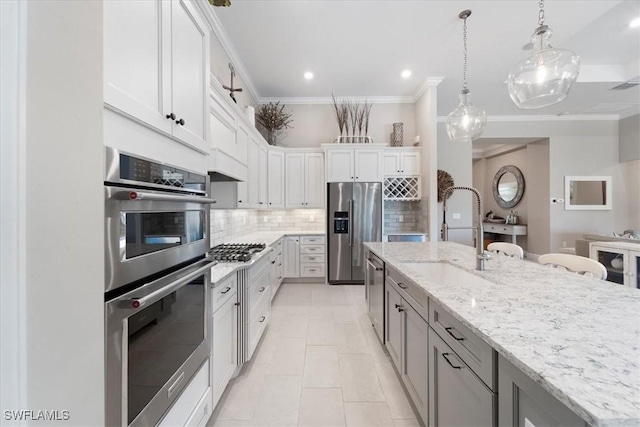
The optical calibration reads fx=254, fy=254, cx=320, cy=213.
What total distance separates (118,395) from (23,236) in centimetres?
68

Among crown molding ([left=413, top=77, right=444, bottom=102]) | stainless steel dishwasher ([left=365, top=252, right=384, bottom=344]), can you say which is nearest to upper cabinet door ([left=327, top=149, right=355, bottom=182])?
crown molding ([left=413, top=77, right=444, bottom=102])

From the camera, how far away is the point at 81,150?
0.55m

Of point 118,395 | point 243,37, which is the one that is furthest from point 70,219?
point 243,37

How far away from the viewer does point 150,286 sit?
93 cm

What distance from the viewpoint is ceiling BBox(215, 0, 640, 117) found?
104 inches

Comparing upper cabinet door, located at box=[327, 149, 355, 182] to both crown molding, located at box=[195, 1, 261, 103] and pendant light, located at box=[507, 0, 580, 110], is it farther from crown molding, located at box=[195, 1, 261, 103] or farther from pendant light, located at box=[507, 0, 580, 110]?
pendant light, located at box=[507, 0, 580, 110]

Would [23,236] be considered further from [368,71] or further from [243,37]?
[368,71]

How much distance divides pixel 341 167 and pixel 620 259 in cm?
444

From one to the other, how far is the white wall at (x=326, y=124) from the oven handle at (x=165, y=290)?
3.99 metres

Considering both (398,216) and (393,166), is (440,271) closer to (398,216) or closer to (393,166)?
(393,166)

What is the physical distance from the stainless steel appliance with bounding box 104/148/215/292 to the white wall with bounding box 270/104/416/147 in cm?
384

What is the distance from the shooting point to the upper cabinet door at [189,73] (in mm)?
1196

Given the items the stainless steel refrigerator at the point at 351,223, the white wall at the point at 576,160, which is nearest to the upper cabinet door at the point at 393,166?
the stainless steel refrigerator at the point at 351,223

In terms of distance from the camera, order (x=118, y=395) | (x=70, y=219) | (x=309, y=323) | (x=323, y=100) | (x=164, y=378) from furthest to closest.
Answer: (x=323, y=100) < (x=309, y=323) < (x=164, y=378) < (x=118, y=395) < (x=70, y=219)
